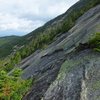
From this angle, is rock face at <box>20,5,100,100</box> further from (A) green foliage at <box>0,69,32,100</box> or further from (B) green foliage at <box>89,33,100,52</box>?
(A) green foliage at <box>0,69,32,100</box>

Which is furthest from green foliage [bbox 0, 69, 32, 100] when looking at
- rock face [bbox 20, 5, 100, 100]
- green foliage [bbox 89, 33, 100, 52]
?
green foliage [bbox 89, 33, 100, 52]

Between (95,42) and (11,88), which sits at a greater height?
(95,42)

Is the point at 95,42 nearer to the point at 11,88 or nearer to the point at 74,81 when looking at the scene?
the point at 74,81

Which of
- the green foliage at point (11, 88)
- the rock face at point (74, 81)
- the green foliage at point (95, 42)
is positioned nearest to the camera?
the rock face at point (74, 81)

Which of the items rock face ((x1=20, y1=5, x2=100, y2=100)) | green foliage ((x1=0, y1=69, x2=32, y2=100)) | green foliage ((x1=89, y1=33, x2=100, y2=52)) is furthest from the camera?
green foliage ((x1=0, y1=69, x2=32, y2=100))

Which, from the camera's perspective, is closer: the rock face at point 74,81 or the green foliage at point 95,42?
the rock face at point 74,81

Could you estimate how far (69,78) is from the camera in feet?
88.3

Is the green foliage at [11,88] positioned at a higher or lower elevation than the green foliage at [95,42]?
lower

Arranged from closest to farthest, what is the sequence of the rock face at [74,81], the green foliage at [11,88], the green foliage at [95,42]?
the rock face at [74,81], the green foliage at [95,42], the green foliage at [11,88]

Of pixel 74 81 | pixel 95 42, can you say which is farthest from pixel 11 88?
pixel 95 42

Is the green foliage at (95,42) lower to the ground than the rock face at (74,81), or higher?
higher

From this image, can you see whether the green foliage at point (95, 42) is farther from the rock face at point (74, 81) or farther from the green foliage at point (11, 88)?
the green foliage at point (11, 88)

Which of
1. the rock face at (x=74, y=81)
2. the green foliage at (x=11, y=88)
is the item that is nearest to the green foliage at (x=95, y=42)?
the rock face at (x=74, y=81)

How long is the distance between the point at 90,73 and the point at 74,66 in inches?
103
